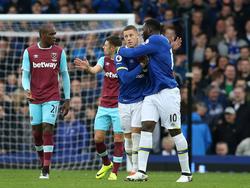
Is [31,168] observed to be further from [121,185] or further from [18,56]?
[121,185]

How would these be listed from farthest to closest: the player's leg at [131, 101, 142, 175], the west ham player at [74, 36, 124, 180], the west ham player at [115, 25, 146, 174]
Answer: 1. the west ham player at [74, 36, 124, 180]
2. the player's leg at [131, 101, 142, 175]
3. the west ham player at [115, 25, 146, 174]

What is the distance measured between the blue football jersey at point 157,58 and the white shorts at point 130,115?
892mm

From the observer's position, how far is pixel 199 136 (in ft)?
64.0

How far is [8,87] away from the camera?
66.2 feet

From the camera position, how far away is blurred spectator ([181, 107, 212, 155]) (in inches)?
766

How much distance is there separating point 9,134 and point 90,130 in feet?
5.94

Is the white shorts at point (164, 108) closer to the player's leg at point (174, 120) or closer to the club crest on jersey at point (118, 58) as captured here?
the player's leg at point (174, 120)

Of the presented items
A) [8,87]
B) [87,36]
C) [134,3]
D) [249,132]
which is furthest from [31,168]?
[134,3]

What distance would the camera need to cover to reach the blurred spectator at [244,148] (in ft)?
62.5

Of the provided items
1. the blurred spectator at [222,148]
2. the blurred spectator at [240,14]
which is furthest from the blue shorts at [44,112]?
the blurred spectator at [240,14]

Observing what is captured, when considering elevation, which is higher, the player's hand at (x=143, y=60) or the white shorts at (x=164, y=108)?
the player's hand at (x=143, y=60)

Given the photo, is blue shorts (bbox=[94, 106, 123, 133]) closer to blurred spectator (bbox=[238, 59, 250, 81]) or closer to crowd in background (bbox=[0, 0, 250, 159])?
crowd in background (bbox=[0, 0, 250, 159])

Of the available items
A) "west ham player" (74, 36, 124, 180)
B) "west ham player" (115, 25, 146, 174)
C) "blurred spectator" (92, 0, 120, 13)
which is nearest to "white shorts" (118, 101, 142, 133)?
"west ham player" (115, 25, 146, 174)

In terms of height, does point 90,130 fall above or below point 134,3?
below
